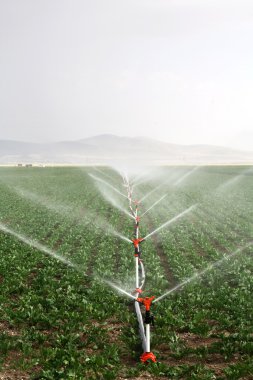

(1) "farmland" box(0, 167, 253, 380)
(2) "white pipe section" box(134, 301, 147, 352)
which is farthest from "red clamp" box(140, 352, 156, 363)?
→ (2) "white pipe section" box(134, 301, 147, 352)

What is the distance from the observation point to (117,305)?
12.9 metres

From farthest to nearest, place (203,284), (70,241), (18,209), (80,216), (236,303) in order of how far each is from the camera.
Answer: (18,209) → (80,216) → (70,241) → (203,284) → (236,303)

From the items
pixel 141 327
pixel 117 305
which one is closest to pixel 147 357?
pixel 141 327

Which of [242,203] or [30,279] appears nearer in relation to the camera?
[30,279]

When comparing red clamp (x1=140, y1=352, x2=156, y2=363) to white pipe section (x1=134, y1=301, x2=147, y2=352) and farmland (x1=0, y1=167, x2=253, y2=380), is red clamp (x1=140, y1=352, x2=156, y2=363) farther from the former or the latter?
white pipe section (x1=134, y1=301, x2=147, y2=352)

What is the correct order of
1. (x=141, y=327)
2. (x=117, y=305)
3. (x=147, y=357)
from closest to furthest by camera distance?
(x=147, y=357)
(x=141, y=327)
(x=117, y=305)

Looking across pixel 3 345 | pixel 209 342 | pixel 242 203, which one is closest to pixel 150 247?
pixel 209 342

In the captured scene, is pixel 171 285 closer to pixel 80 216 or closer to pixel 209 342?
pixel 209 342

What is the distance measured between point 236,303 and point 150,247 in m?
8.05

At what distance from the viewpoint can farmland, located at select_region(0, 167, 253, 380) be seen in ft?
30.6

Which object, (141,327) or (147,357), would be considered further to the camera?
(141,327)

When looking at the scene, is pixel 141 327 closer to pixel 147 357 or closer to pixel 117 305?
pixel 147 357

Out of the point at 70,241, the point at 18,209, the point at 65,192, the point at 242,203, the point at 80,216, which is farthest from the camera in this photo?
the point at 65,192

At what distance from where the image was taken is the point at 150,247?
20500 mm
